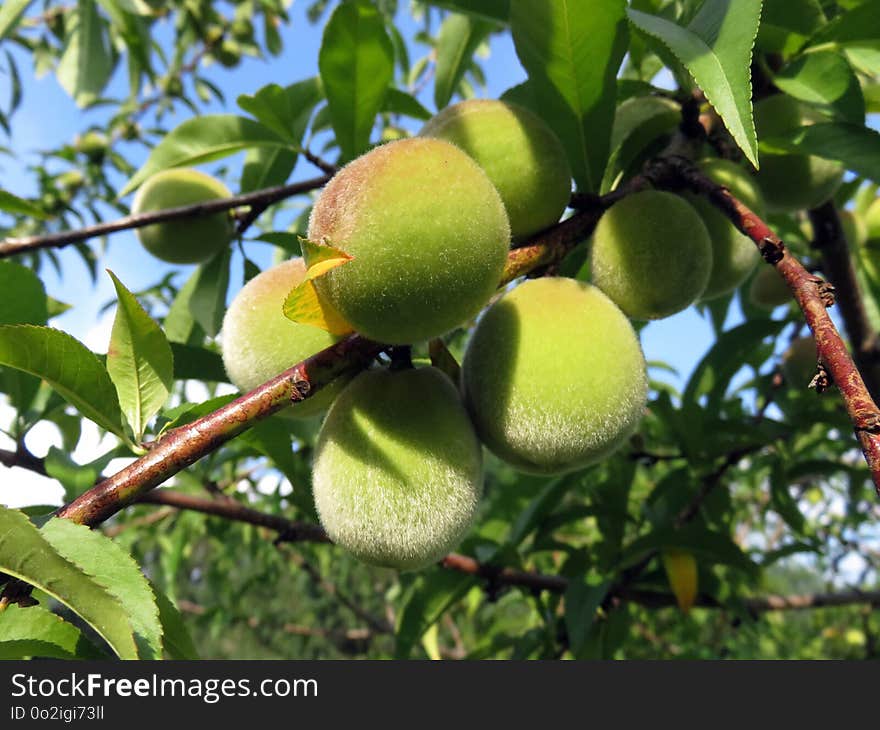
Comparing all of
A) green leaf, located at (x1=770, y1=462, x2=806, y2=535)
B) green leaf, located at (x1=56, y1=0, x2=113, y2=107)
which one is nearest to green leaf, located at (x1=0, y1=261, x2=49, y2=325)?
green leaf, located at (x1=770, y1=462, x2=806, y2=535)

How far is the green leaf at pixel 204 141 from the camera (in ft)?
4.10

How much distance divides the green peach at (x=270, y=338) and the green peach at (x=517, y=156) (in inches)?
9.3

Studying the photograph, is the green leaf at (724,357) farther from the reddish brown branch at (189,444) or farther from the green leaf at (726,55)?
the reddish brown branch at (189,444)

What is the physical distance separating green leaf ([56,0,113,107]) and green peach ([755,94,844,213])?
87.5 inches

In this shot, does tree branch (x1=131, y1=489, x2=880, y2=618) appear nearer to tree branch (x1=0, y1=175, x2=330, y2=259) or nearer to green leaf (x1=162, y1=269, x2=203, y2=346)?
green leaf (x1=162, y1=269, x2=203, y2=346)

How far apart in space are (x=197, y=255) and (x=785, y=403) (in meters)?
1.42

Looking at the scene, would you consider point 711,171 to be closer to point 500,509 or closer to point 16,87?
point 500,509

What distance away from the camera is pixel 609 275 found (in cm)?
88

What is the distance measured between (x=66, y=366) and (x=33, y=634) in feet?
0.79

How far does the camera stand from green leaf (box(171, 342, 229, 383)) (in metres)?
1.09

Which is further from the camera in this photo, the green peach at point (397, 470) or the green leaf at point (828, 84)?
the green leaf at point (828, 84)

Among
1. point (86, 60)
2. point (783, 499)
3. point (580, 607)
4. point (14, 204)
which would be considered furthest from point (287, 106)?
point (86, 60)

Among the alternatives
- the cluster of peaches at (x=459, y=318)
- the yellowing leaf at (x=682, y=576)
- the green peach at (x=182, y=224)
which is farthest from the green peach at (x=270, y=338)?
the yellowing leaf at (x=682, y=576)

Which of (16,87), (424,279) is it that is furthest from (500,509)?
(16,87)
